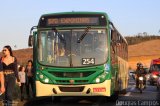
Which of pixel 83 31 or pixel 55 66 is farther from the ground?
pixel 83 31

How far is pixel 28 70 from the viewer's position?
2233 cm

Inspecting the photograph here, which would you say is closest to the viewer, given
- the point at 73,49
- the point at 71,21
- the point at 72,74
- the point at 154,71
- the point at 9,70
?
the point at 9,70

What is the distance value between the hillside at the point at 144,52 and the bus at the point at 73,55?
101737mm

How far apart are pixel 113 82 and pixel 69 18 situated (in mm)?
2850

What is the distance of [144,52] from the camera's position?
13925 cm

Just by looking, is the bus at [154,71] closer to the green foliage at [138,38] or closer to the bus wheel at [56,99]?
the bus wheel at [56,99]

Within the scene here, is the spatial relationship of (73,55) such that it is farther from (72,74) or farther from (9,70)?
(9,70)

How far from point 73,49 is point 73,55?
0.70ft

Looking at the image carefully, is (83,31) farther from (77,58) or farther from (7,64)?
(7,64)

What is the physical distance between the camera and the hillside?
5039 inches

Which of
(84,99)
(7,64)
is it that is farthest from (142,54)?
(7,64)

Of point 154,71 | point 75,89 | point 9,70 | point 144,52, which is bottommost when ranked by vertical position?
point 144,52

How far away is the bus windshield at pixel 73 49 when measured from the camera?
18469 millimetres

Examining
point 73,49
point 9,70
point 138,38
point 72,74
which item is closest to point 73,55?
point 73,49
